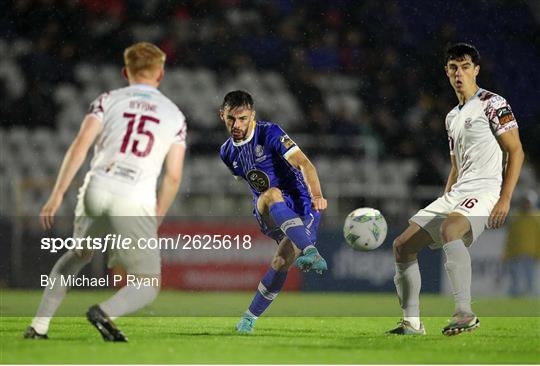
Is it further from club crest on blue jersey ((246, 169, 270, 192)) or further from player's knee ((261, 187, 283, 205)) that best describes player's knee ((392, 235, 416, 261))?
club crest on blue jersey ((246, 169, 270, 192))

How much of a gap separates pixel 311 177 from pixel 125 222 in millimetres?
1567

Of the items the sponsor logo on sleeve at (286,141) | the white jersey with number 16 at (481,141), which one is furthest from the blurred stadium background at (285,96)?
the white jersey with number 16 at (481,141)

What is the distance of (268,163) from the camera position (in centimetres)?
746

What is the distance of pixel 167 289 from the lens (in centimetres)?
1474

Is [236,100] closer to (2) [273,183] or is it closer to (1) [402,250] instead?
(2) [273,183]

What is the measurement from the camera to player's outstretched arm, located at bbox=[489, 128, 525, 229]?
6.75 m

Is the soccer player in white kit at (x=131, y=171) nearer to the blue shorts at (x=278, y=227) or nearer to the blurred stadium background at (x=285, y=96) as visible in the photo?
the blue shorts at (x=278, y=227)

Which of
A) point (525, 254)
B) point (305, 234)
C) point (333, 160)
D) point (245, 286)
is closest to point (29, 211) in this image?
point (245, 286)

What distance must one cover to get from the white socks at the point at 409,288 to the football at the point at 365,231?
753mm

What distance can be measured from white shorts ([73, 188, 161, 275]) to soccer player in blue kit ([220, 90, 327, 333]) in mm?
1350

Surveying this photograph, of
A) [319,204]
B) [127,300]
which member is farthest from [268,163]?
[127,300]

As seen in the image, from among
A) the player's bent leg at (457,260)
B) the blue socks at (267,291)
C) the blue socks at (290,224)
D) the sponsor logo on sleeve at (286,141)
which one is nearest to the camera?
the player's bent leg at (457,260)

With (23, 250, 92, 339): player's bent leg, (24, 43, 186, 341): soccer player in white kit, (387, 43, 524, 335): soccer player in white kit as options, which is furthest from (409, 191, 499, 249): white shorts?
(23, 250, 92, 339): player's bent leg

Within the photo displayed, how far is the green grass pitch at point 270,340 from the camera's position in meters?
5.77
